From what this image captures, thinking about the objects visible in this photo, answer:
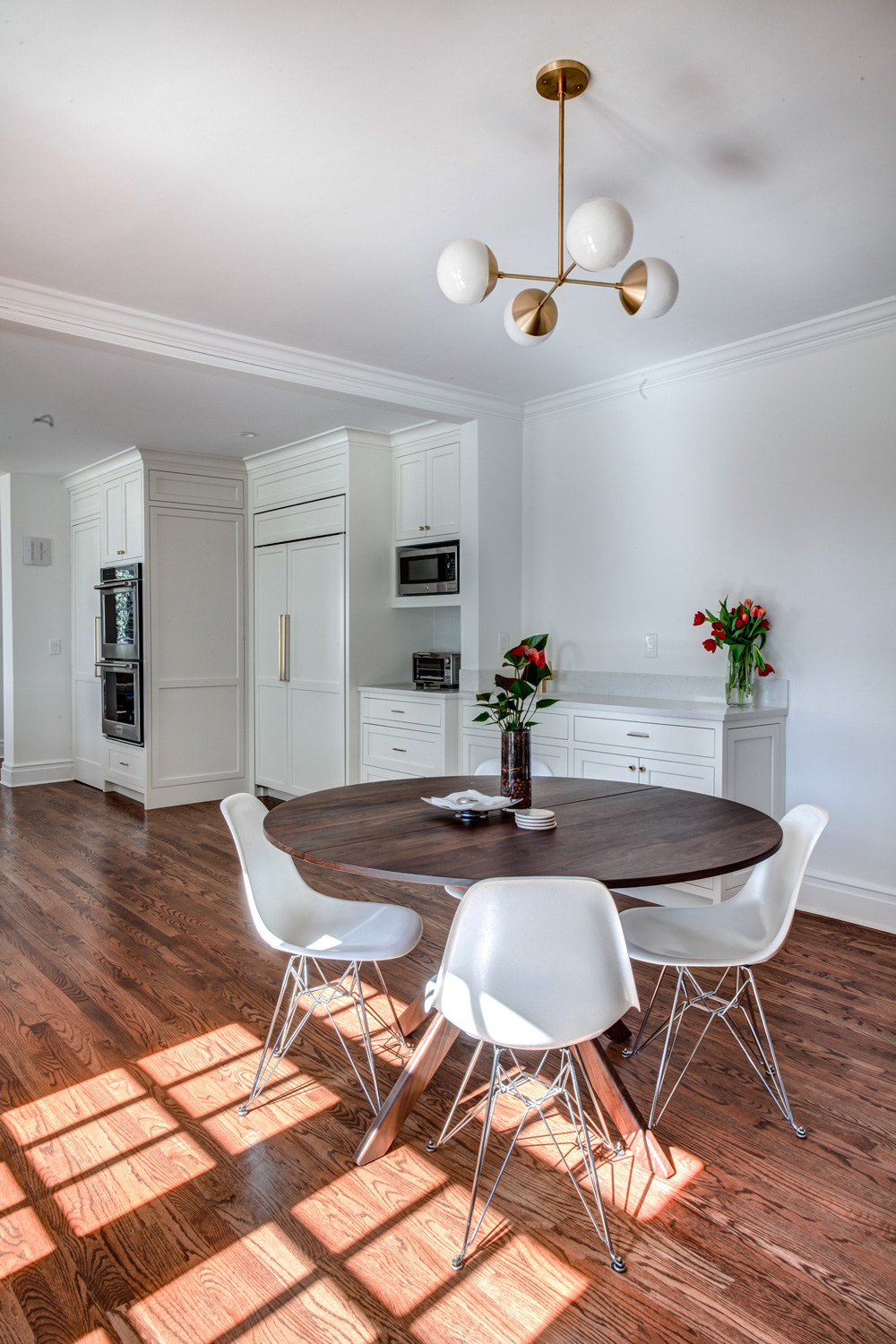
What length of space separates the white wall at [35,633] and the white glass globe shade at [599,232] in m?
5.95

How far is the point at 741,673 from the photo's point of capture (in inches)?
148

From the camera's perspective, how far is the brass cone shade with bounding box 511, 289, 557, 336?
2.21m

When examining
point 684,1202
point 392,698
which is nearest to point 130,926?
point 392,698

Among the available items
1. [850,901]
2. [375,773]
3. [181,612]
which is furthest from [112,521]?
[850,901]

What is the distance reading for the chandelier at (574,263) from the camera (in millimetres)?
1911

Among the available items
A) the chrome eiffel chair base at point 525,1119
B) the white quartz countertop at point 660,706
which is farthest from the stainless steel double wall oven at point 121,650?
the chrome eiffel chair base at point 525,1119

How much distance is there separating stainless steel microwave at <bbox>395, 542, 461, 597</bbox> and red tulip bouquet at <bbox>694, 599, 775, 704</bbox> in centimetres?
159

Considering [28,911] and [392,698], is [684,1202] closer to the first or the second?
[28,911]

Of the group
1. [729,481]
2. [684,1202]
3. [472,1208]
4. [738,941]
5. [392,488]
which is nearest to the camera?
[472,1208]

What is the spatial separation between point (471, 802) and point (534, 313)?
130 centimetres

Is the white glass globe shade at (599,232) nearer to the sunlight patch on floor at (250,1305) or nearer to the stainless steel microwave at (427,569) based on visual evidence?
the sunlight patch on floor at (250,1305)

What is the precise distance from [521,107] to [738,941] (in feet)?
6.96

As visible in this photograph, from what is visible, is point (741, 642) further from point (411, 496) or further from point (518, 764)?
point (411, 496)

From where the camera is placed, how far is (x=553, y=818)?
7.17 ft
